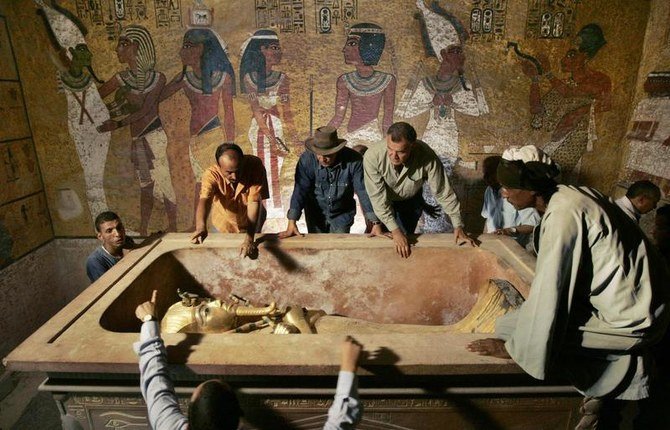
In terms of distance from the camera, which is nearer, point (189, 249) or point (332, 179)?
point (189, 249)

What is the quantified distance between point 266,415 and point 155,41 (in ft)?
14.7

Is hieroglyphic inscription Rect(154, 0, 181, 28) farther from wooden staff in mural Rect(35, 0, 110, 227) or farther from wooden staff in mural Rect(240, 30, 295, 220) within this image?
wooden staff in mural Rect(35, 0, 110, 227)

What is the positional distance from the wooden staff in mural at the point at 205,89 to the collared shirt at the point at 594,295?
13.6 ft

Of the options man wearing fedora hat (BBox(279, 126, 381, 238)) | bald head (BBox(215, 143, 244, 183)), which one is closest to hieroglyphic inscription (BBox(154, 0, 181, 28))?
bald head (BBox(215, 143, 244, 183))

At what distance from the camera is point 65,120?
481 cm

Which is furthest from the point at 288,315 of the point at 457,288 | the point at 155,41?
the point at 155,41

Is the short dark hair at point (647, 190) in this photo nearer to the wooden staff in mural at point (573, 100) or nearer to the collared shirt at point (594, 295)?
the collared shirt at point (594, 295)

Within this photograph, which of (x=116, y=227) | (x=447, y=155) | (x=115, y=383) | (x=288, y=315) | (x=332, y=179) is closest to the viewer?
(x=115, y=383)

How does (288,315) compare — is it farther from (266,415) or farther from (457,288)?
(457,288)

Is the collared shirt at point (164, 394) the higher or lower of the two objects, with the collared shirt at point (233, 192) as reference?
lower

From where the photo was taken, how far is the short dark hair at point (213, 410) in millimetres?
1390

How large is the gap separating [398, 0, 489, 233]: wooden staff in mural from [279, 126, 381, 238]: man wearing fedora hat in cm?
153

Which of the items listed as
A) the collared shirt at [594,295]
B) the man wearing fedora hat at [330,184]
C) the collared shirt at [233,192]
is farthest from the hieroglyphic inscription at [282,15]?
the collared shirt at [594,295]

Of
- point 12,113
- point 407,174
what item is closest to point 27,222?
point 12,113
